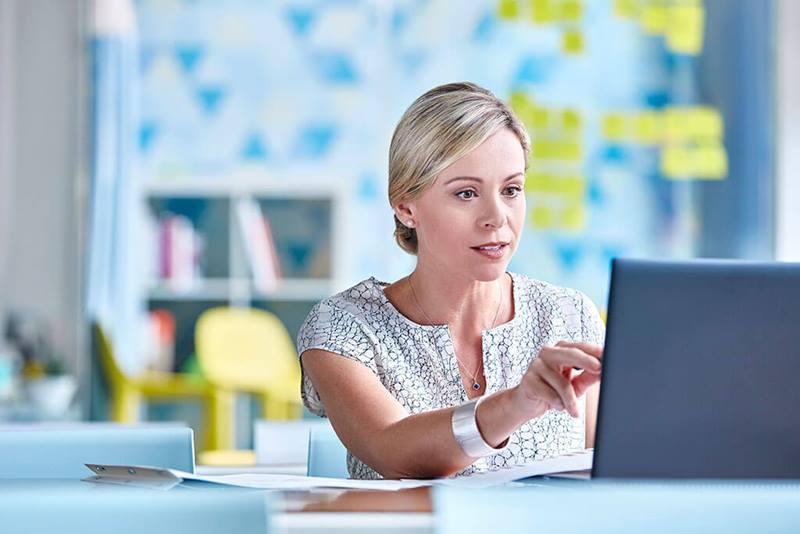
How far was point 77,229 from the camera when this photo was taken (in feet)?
17.0

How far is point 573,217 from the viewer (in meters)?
5.37

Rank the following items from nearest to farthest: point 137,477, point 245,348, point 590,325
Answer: point 137,477 < point 590,325 < point 245,348

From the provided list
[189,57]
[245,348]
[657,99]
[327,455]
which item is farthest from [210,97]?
[327,455]

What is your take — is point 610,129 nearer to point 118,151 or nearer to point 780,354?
point 118,151

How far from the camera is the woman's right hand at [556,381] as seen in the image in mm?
1265

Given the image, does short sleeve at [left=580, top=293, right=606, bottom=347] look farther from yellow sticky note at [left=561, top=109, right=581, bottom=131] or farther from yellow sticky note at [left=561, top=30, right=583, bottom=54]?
yellow sticky note at [left=561, top=30, right=583, bottom=54]

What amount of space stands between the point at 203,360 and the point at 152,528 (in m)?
4.42

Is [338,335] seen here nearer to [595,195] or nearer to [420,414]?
[420,414]

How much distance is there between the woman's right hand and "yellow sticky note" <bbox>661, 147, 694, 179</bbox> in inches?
162

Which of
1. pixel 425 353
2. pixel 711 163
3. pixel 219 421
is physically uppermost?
pixel 711 163

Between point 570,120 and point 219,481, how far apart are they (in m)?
4.36

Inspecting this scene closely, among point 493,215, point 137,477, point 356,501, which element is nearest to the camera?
point 356,501

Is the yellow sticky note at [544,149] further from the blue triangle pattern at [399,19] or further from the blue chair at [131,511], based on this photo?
the blue chair at [131,511]

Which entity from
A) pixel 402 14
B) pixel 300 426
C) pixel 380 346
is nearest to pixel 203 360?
pixel 402 14
